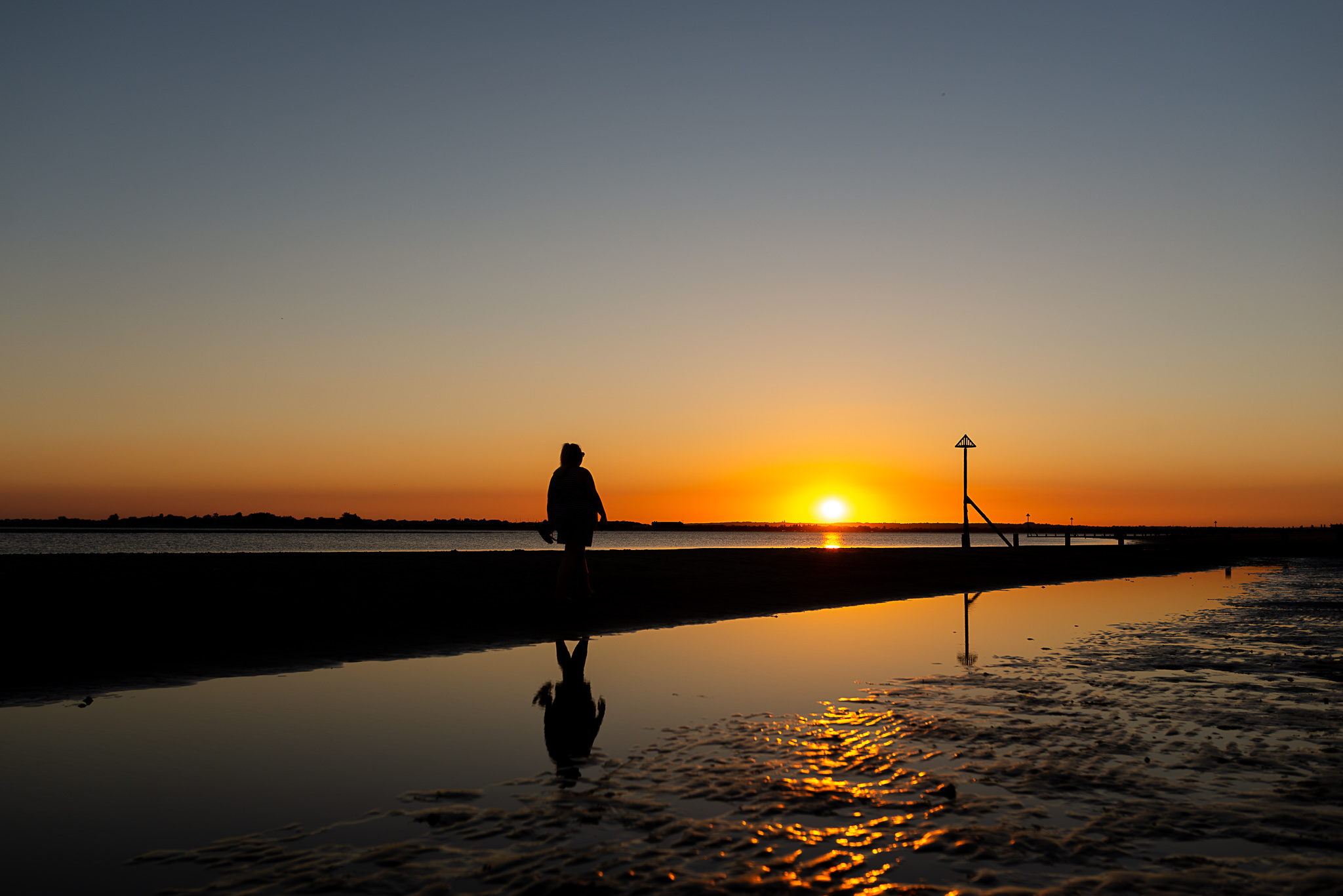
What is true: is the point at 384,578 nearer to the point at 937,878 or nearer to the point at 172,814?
the point at 172,814

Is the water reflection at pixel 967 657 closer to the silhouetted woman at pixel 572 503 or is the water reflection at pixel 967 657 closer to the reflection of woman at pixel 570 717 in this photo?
the reflection of woman at pixel 570 717

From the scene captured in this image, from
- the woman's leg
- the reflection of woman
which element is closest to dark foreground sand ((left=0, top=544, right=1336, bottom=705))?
the woman's leg

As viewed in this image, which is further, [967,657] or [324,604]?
[324,604]

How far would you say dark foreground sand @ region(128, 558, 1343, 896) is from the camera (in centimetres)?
406

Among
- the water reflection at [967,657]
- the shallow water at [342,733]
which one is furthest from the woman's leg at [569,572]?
the water reflection at [967,657]

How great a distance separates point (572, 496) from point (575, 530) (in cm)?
58

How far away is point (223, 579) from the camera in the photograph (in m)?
17.2

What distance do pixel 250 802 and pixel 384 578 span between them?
1422 cm

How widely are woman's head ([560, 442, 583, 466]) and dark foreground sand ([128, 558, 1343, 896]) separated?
796 cm

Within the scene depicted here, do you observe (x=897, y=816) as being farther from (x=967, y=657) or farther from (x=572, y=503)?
(x=572, y=503)

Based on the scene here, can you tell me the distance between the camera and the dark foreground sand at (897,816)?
4062mm

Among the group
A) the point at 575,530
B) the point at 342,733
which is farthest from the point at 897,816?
the point at 575,530

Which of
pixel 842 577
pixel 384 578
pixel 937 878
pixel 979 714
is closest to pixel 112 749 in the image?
pixel 937 878

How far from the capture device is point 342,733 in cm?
702
